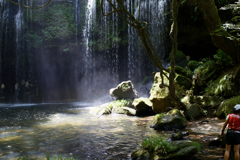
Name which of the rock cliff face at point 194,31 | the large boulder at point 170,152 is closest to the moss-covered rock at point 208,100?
the large boulder at point 170,152

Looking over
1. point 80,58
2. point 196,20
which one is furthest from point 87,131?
point 80,58

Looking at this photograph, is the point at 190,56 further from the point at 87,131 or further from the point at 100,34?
the point at 87,131

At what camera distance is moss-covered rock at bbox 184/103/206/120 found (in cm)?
820

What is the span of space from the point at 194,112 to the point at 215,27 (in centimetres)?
389

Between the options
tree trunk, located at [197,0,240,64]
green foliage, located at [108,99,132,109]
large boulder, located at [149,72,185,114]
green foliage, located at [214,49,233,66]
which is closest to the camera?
tree trunk, located at [197,0,240,64]

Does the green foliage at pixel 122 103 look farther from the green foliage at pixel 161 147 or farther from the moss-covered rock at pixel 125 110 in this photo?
the green foliage at pixel 161 147

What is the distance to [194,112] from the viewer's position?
8258 millimetres

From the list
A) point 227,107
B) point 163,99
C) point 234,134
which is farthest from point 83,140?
point 227,107

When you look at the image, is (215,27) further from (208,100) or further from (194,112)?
(194,112)

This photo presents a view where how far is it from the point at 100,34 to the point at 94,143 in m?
18.1

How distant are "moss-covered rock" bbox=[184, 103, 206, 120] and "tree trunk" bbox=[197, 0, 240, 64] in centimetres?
300

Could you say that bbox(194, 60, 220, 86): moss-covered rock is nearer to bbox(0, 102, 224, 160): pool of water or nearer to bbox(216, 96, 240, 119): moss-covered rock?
bbox(216, 96, 240, 119): moss-covered rock

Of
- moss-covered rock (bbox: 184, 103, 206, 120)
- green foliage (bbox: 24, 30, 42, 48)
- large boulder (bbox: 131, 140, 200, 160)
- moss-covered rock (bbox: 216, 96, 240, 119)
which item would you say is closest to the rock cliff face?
moss-covered rock (bbox: 184, 103, 206, 120)

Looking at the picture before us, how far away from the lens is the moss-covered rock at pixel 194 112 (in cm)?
820
